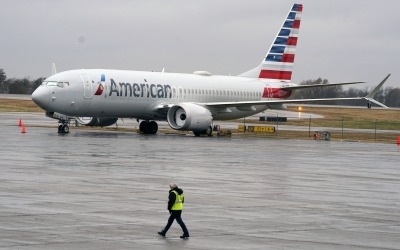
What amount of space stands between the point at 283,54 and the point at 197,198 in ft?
155

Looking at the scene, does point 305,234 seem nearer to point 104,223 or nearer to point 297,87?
point 104,223

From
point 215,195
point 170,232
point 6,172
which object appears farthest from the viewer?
point 6,172

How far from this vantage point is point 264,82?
68375 millimetres

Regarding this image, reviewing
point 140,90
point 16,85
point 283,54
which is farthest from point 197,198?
point 16,85

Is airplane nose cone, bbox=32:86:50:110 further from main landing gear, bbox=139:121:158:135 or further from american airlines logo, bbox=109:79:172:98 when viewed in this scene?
main landing gear, bbox=139:121:158:135

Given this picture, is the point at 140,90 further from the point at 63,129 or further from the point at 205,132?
the point at 63,129

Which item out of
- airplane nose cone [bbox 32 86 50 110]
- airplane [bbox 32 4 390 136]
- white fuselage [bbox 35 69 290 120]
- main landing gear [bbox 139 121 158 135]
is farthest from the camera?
main landing gear [bbox 139 121 158 135]

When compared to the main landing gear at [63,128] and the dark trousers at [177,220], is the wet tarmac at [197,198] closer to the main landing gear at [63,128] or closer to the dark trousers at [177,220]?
the dark trousers at [177,220]

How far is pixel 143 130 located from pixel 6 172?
32.4m

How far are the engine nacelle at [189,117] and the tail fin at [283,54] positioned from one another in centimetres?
1099

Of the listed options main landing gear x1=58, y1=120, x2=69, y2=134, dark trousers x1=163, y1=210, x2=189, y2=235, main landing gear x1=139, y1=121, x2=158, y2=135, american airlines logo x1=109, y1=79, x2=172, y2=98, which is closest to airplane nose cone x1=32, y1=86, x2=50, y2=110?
main landing gear x1=58, y1=120, x2=69, y2=134

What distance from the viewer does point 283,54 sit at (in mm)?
69438

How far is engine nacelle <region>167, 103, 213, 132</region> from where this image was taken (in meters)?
57.2

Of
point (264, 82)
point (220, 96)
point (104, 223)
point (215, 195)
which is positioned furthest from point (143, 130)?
point (104, 223)
